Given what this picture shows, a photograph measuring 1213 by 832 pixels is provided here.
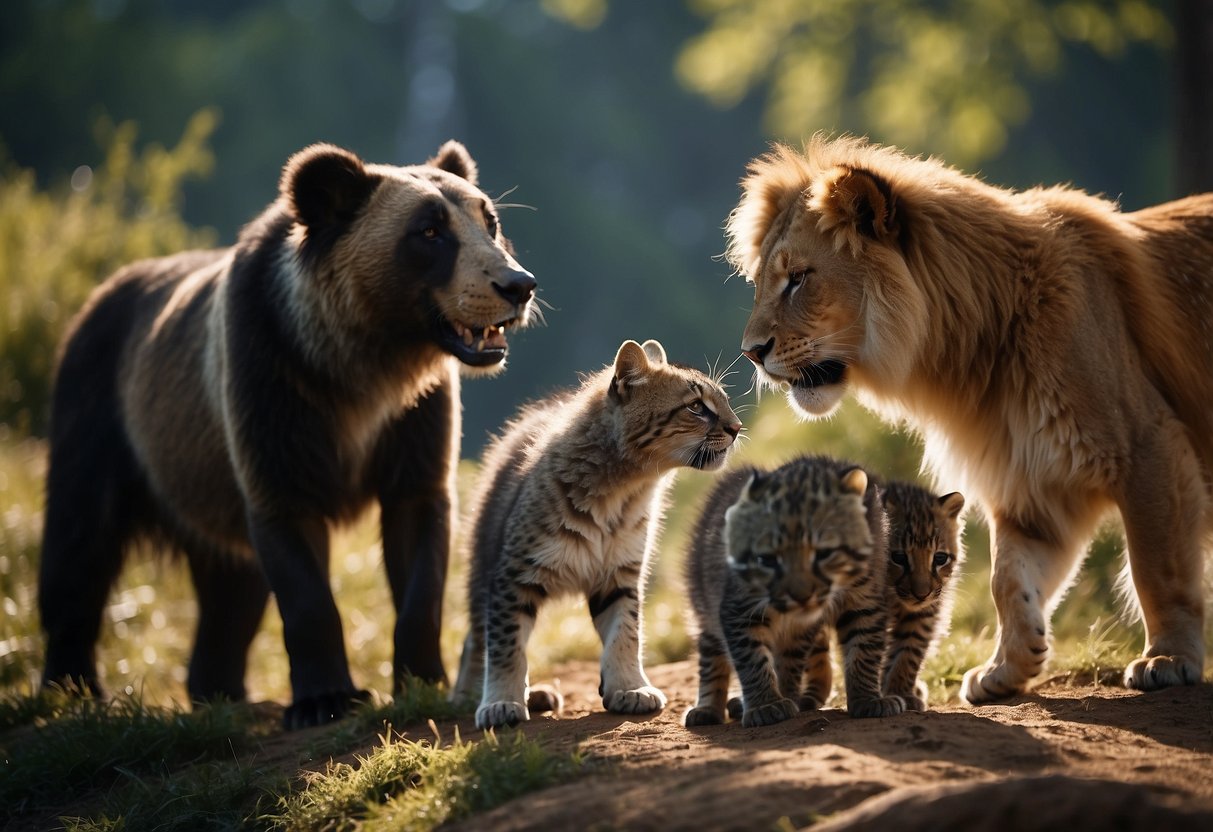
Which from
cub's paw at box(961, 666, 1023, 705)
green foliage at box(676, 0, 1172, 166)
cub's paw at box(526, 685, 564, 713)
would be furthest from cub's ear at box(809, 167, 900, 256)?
green foliage at box(676, 0, 1172, 166)

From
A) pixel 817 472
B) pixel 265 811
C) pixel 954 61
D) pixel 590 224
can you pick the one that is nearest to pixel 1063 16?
pixel 954 61

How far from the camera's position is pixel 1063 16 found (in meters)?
15.7

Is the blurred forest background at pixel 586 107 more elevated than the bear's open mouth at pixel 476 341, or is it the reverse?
the blurred forest background at pixel 586 107

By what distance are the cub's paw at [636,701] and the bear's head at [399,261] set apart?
5.11ft

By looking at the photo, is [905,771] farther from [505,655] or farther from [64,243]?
[64,243]

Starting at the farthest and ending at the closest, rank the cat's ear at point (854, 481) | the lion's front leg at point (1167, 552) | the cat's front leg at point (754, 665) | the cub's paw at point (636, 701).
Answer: the cub's paw at point (636, 701) → the lion's front leg at point (1167, 552) → the cat's front leg at point (754, 665) → the cat's ear at point (854, 481)

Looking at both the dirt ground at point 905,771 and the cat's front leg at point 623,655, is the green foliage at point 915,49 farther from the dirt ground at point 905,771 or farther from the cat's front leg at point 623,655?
the dirt ground at point 905,771

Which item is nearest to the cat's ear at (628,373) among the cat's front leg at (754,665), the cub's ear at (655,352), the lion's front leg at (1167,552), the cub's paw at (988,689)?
the cub's ear at (655,352)

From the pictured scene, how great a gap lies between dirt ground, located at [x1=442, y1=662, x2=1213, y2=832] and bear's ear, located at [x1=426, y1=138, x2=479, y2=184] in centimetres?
286

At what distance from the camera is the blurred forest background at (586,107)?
17438mm

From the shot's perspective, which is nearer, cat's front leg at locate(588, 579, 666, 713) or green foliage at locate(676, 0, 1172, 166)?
cat's front leg at locate(588, 579, 666, 713)

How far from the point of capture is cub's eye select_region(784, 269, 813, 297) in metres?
5.76

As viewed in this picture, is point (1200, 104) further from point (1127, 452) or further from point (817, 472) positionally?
point (817, 472)

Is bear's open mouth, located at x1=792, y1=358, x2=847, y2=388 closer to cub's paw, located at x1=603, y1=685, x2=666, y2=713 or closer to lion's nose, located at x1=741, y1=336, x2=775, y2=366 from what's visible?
lion's nose, located at x1=741, y1=336, x2=775, y2=366
